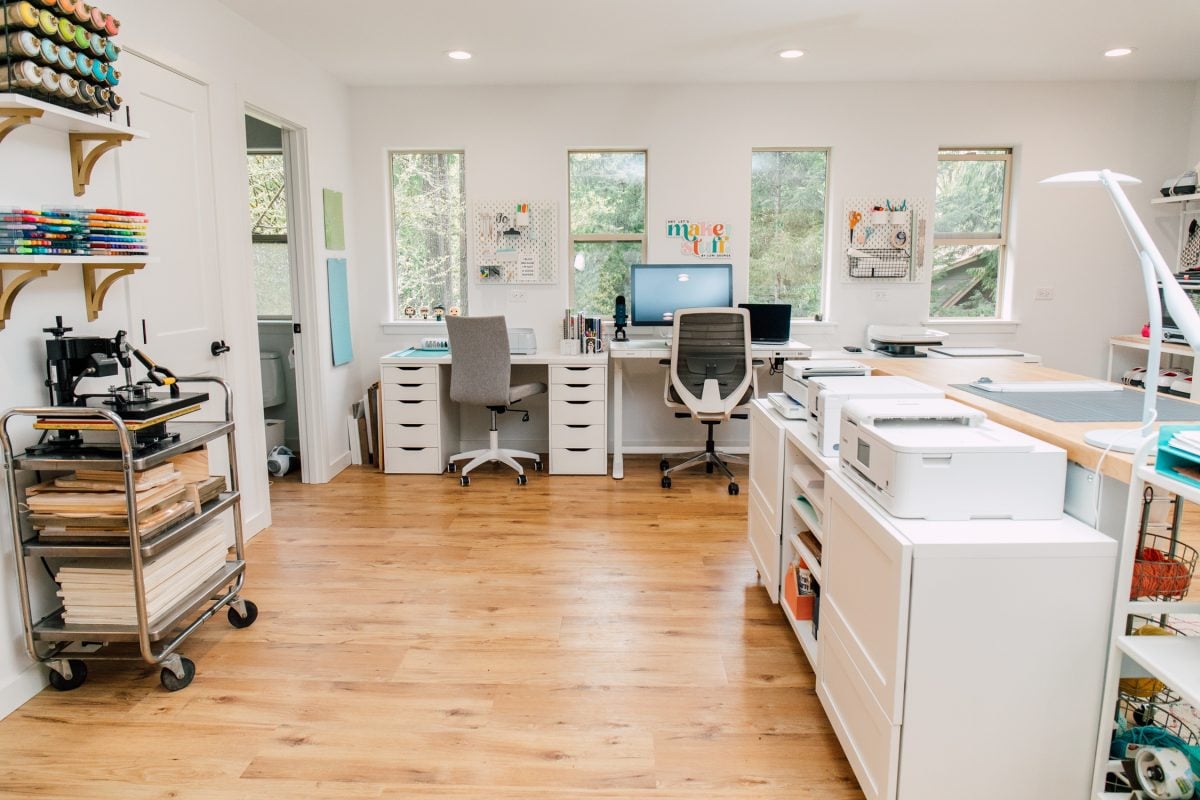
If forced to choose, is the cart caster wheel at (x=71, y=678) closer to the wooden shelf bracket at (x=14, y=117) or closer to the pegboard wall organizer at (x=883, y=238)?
the wooden shelf bracket at (x=14, y=117)

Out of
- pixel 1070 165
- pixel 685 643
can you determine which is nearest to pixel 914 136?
pixel 1070 165

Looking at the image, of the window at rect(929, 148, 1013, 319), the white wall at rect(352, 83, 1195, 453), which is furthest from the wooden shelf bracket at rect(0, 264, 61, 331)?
the window at rect(929, 148, 1013, 319)

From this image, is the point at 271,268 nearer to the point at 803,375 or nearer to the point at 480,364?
the point at 480,364

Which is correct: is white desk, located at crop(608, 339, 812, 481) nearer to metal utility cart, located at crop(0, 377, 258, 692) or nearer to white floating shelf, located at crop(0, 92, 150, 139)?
metal utility cart, located at crop(0, 377, 258, 692)

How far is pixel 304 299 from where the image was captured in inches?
172

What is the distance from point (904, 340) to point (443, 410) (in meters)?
2.94

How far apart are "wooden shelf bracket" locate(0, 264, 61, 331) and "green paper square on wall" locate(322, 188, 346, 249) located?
8.17 ft

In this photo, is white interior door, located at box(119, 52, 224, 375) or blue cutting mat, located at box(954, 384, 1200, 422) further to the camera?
white interior door, located at box(119, 52, 224, 375)

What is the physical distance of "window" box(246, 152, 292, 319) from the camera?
505 cm

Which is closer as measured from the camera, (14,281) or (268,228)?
(14,281)

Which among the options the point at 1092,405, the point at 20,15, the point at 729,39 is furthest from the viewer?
the point at 729,39

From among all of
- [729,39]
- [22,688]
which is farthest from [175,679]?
[729,39]

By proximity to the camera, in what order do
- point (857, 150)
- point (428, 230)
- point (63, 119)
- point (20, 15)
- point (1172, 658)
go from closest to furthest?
point (1172, 658) < point (20, 15) < point (63, 119) < point (857, 150) < point (428, 230)

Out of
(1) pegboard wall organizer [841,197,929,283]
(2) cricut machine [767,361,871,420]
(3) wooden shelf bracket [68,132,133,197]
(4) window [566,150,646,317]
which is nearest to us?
(3) wooden shelf bracket [68,132,133,197]
